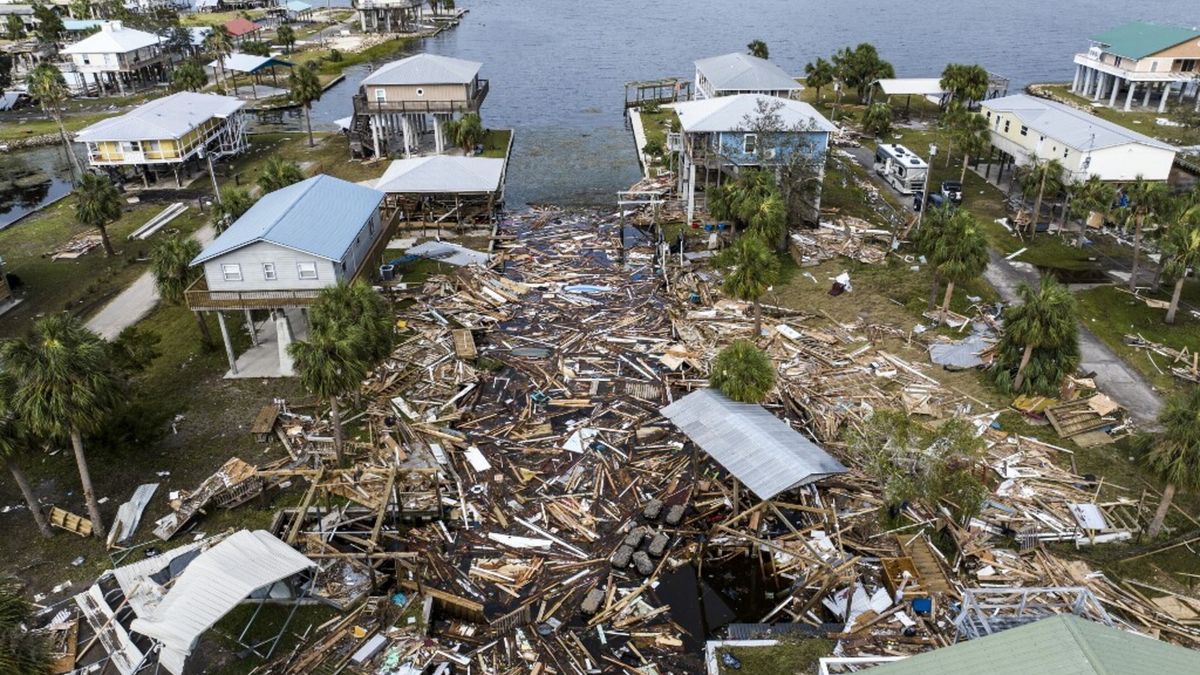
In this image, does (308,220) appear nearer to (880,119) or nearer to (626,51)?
(880,119)

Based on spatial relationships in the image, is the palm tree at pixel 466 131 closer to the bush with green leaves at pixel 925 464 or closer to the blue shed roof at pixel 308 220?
the blue shed roof at pixel 308 220

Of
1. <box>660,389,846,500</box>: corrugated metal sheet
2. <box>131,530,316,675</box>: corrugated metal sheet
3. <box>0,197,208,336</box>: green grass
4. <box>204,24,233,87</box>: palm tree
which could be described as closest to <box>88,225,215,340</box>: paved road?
<box>0,197,208,336</box>: green grass

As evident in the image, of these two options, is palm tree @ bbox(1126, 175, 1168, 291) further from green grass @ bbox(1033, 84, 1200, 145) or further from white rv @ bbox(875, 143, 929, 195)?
green grass @ bbox(1033, 84, 1200, 145)

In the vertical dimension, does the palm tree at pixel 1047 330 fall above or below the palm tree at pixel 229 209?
below

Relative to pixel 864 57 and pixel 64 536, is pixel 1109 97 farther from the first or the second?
pixel 64 536

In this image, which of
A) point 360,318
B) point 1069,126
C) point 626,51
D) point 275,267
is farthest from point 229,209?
point 626,51

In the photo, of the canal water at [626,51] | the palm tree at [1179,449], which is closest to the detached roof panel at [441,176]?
the canal water at [626,51]
